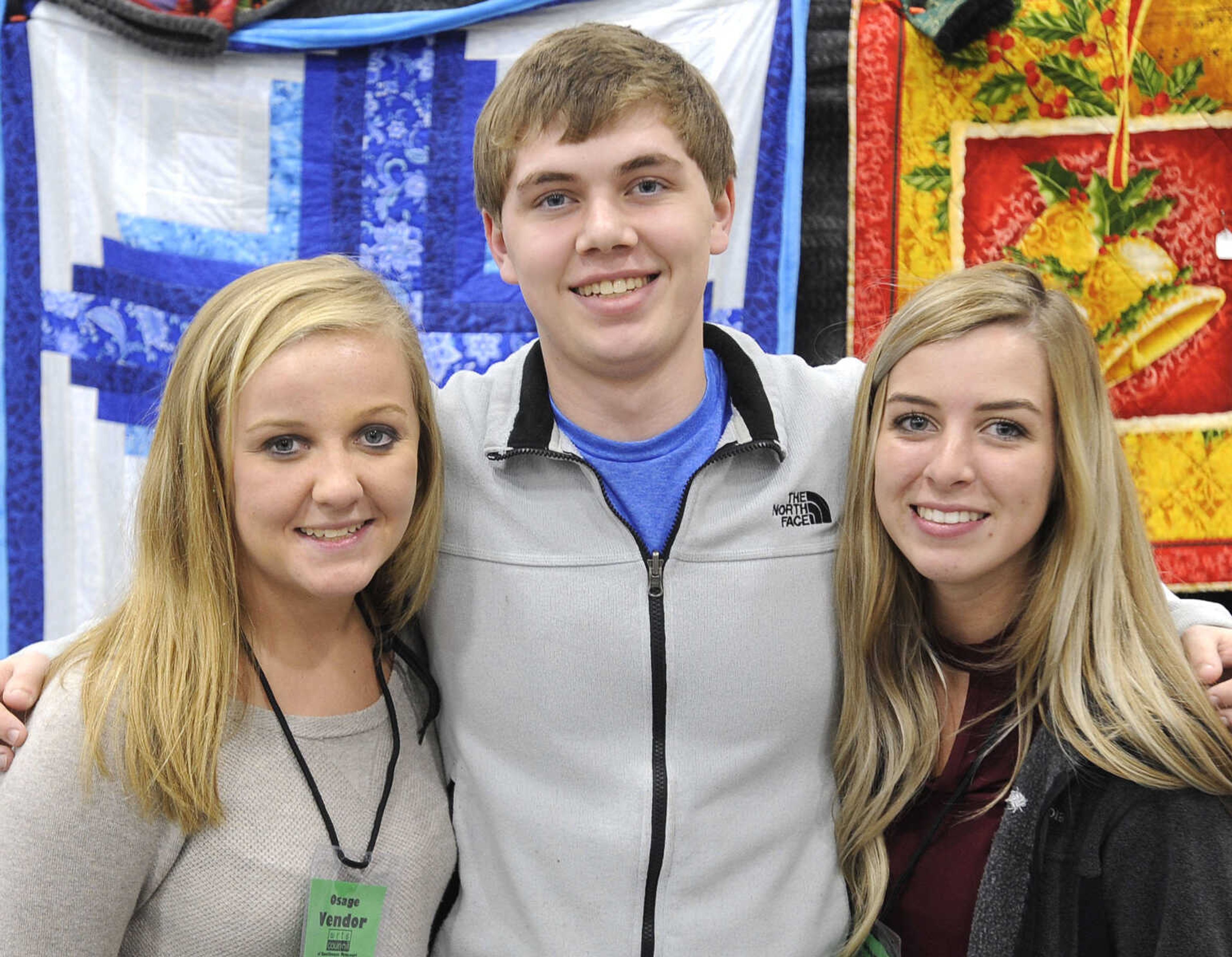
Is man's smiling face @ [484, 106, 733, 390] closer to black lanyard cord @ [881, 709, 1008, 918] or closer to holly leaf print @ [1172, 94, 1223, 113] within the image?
black lanyard cord @ [881, 709, 1008, 918]

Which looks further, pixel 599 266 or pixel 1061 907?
pixel 599 266

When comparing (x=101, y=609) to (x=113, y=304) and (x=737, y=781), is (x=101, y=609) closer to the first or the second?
(x=737, y=781)

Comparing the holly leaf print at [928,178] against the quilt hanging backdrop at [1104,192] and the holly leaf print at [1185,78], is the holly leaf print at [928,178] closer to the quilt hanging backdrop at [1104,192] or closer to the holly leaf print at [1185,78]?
A: the quilt hanging backdrop at [1104,192]

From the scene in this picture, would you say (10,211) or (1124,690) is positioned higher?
(10,211)

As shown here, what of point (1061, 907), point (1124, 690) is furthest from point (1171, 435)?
point (1061, 907)

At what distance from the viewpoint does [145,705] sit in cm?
124

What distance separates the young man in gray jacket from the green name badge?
0.52 feet

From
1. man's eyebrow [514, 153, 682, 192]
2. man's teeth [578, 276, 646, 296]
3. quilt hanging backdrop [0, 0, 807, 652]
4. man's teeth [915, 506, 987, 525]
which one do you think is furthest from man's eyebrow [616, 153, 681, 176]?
quilt hanging backdrop [0, 0, 807, 652]

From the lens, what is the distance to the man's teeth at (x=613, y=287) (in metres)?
1.49

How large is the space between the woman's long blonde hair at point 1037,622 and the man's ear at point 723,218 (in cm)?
27

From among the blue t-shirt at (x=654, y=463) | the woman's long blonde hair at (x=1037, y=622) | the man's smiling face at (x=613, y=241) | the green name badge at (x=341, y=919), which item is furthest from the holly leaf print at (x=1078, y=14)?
the green name badge at (x=341, y=919)

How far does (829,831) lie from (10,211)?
2.28 meters

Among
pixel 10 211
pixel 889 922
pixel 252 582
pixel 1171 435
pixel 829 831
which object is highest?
pixel 10 211

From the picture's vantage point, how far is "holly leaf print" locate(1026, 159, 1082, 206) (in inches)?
95.2
